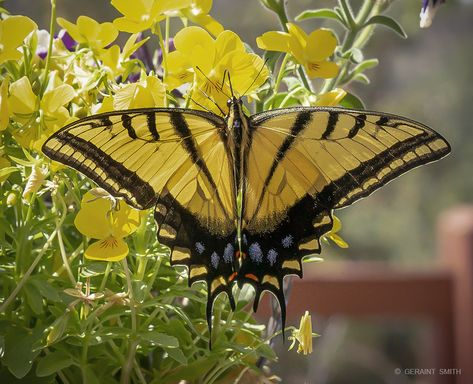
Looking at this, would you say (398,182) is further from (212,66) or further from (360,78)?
(212,66)

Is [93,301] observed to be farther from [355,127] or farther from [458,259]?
[458,259]

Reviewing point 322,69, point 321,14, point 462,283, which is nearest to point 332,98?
point 322,69

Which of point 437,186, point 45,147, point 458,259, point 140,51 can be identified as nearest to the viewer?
point 45,147

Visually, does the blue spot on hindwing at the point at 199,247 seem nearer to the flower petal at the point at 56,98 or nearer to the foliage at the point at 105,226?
the foliage at the point at 105,226

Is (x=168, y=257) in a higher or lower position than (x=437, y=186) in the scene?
lower

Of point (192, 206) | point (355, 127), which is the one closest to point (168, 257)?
point (192, 206)

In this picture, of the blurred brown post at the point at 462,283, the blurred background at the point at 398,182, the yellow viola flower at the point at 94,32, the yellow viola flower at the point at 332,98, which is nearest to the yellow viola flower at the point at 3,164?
the yellow viola flower at the point at 94,32

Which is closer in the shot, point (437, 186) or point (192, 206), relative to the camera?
point (192, 206)

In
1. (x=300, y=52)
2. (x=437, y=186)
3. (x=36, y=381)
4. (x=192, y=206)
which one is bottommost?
(x=36, y=381)
